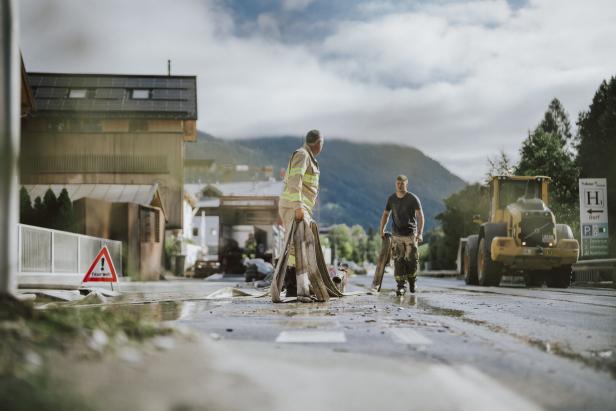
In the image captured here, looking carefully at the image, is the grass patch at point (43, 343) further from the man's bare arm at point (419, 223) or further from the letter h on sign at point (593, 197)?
the letter h on sign at point (593, 197)

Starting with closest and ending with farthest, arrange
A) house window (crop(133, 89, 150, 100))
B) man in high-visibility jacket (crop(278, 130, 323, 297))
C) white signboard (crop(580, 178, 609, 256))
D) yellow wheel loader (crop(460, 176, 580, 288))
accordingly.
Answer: man in high-visibility jacket (crop(278, 130, 323, 297)), yellow wheel loader (crop(460, 176, 580, 288)), white signboard (crop(580, 178, 609, 256)), house window (crop(133, 89, 150, 100))

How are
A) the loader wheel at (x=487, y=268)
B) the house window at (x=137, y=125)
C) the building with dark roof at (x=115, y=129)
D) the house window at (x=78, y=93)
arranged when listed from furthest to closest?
the house window at (x=78, y=93) < the house window at (x=137, y=125) < the building with dark roof at (x=115, y=129) < the loader wheel at (x=487, y=268)

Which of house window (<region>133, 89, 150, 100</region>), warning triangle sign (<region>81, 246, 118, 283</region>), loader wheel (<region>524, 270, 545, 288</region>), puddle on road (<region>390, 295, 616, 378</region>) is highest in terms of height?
house window (<region>133, 89, 150, 100</region>)

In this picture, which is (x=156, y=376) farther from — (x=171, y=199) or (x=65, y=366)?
(x=171, y=199)

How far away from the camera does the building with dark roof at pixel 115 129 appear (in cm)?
5081

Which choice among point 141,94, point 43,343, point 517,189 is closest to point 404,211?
point 517,189

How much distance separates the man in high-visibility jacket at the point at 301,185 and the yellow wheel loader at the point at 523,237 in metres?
12.3

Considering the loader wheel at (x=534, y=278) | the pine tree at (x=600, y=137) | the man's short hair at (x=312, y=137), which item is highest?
the pine tree at (x=600, y=137)

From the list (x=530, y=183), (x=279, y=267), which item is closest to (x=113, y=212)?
(x=530, y=183)

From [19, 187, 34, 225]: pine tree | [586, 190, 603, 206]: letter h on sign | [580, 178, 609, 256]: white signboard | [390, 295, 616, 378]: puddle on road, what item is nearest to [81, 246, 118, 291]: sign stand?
[390, 295, 616, 378]: puddle on road

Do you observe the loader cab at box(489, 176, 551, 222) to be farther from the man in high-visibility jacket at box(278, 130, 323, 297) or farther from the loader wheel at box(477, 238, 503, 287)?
the man in high-visibility jacket at box(278, 130, 323, 297)

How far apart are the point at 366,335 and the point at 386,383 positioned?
8.86ft

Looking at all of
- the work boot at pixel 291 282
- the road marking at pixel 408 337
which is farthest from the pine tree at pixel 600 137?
the road marking at pixel 408 337

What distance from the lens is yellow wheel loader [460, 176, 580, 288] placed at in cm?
2320
